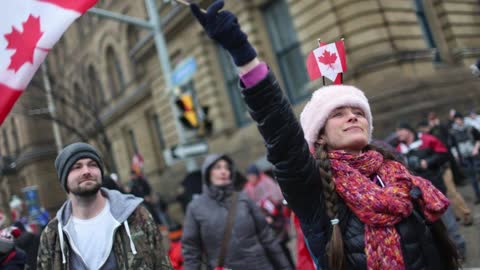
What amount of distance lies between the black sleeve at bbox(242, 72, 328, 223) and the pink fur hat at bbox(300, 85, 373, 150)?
13.7 inches

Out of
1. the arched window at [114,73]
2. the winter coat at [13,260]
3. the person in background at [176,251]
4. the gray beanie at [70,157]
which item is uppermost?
the arched window at [114,73]

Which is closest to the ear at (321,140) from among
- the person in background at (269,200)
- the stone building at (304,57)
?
the person in background at (269,200)

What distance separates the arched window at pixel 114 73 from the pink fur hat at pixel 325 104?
2507 centimetres

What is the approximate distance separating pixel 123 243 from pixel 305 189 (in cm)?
166

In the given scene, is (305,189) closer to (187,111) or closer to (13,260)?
(13,260)

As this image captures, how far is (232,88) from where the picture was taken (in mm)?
16734

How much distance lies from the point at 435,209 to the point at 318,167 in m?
0.59

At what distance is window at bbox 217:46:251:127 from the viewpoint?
54.1ft

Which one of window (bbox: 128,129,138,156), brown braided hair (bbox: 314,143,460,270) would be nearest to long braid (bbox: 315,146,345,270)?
brown braided hair (bbox: 314,143,460,270)

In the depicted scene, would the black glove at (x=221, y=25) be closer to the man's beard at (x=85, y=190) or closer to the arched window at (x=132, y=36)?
the man's beard at (x=85, y=190)

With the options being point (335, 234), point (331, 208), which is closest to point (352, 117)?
point (331, 208)

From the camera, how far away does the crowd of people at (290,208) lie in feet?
6.19

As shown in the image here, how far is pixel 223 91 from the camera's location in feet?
54.7

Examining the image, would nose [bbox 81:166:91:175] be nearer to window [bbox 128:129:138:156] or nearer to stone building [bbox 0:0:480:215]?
stone building [bbox 0:0:480:215]
